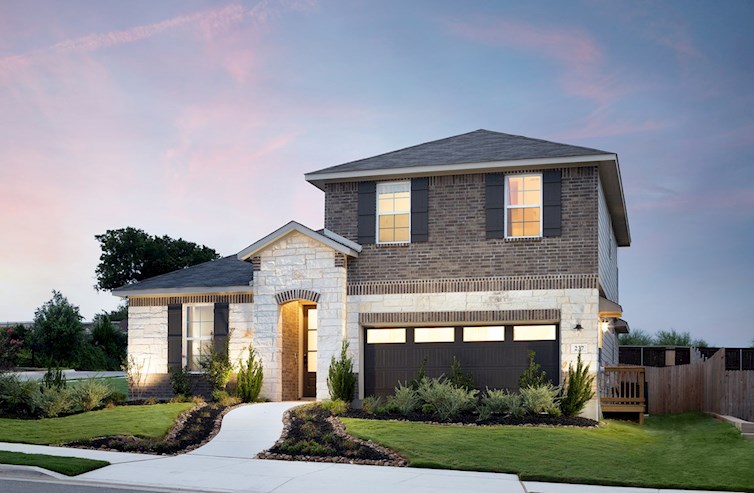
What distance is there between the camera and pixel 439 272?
21578mm

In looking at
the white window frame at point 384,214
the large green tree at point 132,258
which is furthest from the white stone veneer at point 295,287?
the large green tree at point 132,258

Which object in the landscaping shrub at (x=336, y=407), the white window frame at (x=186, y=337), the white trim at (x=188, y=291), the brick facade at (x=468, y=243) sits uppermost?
the brick facade at (x=468, y=243)

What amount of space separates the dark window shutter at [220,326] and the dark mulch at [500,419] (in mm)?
5270

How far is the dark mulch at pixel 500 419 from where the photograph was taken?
1877 centimetres

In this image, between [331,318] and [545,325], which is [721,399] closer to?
[545,325]

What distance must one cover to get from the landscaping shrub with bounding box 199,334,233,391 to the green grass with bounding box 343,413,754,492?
5.19 meters

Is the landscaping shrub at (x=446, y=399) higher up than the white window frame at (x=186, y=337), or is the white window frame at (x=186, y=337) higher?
the white window frame at (x=186, y=337)

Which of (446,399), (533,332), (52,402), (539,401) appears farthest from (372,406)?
(52,402)

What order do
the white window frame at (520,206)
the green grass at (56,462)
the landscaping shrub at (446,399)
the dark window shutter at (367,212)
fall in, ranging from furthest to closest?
the dark window shutter at (367,212) → the white window frame at (520,206) → the landscaping shrub at (446,399) → the green grass at (56,462)

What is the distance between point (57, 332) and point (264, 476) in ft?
102

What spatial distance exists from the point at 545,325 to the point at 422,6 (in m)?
8.96

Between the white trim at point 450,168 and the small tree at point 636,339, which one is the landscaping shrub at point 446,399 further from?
the small tree at point 636,339

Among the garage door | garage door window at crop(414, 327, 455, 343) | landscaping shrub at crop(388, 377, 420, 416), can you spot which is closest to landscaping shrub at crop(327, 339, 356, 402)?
the garage door

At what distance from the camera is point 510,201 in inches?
843
